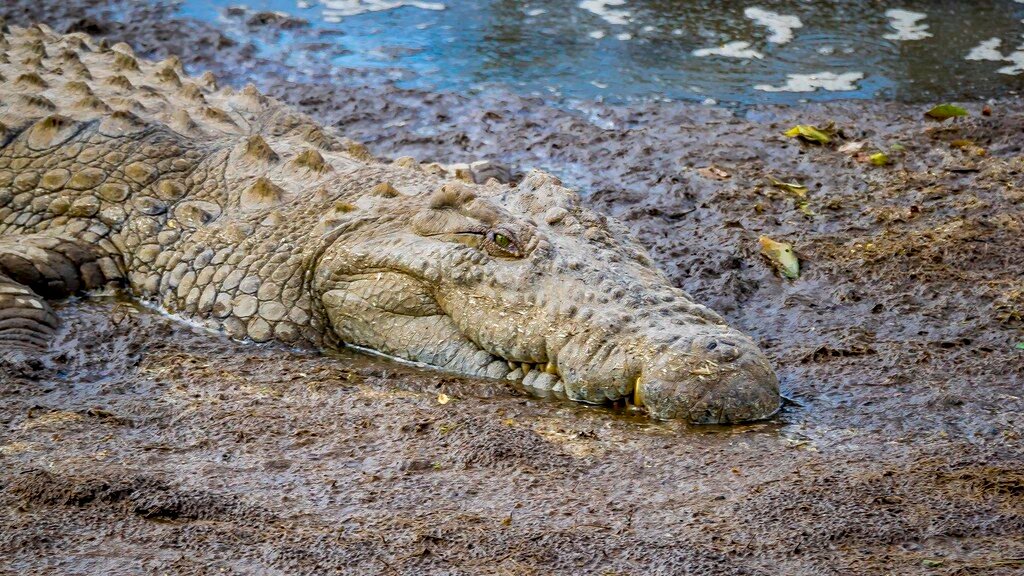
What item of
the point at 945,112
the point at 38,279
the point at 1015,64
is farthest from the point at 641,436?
the point at 1015,64

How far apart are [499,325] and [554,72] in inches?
198

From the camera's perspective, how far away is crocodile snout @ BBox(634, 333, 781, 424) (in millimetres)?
4160

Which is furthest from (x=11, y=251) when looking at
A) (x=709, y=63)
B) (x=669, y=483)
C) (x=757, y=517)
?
(x=709, y=63)

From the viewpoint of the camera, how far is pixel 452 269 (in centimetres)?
487

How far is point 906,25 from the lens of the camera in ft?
33.7

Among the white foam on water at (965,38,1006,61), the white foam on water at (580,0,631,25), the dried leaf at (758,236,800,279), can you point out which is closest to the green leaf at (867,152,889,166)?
the dried leaf at (758,236,800,279)

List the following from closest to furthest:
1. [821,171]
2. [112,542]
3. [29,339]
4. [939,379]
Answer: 1. [112,542]
2. [939,379]
3. [29,339]
4. [821,171]

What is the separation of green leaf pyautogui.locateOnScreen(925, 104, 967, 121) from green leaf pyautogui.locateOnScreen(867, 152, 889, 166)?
111 cm

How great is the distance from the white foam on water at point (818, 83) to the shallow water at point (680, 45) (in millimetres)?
15

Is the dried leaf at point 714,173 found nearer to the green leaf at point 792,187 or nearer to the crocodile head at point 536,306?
the green leaf at point 792,187

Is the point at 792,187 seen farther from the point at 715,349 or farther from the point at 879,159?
the point at 715,349

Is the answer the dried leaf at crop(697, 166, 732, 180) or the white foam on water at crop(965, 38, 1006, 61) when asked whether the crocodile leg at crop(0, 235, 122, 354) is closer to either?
the dried leaf at crop(697, 166, 732, 180)

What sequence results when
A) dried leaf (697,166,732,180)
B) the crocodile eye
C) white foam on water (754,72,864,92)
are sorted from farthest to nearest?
white foam on water (754,72,864,92), dried leaf (697,166,732,180), the crocodile eye

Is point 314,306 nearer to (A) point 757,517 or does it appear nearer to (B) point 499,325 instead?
(B) point 499,325
